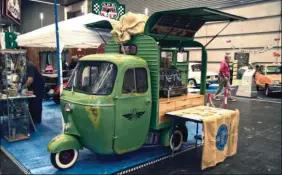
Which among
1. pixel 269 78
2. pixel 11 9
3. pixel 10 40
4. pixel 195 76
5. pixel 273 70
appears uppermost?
pixel 11 9

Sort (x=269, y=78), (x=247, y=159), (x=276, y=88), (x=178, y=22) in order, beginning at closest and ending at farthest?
(x=247, y=159)
(x=178, y=22)
(x=276, y=88)
(x=269, y=78)

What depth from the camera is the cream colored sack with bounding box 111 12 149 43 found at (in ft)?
16.3

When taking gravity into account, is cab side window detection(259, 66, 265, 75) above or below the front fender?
above

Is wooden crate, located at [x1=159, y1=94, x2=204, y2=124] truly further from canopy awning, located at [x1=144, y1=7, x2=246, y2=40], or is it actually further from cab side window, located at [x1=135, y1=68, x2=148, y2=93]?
canopy awning, located at [x1=144, y1=7, x2=246, y2=40]

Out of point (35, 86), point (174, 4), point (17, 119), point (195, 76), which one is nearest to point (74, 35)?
point (35, 86)

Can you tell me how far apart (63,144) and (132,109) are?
51.6 inches

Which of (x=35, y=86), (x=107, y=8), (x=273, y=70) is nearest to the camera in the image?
(x=35, y=86)

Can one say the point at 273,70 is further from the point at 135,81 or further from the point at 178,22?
the point at 135,81

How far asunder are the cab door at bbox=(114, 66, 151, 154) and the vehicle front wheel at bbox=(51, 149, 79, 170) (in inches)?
32.4

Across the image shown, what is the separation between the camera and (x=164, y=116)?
492cm

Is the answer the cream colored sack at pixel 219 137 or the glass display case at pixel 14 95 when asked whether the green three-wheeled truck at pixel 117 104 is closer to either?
the cream colored sack at pixel 219 137

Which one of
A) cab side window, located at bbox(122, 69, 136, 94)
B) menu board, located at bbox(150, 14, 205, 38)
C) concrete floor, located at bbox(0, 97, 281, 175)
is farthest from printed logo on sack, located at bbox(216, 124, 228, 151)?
menu board, located at bbox(150, 14, 205, 38)

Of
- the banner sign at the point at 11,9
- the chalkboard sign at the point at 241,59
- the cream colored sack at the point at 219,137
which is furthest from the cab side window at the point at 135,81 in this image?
the chalkboard sign at the point at 241,59

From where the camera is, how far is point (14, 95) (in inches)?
226
